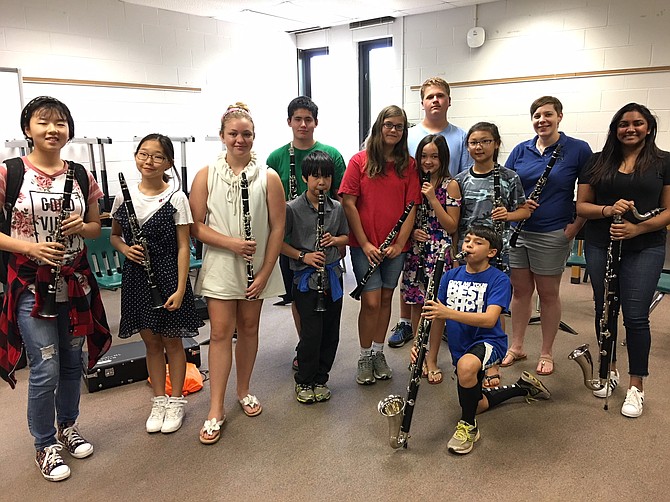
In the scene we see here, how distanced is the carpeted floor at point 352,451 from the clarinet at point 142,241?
2.07ft

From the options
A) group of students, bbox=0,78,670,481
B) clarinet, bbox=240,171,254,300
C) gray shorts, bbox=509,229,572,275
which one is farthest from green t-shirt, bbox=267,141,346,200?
gray shorts, bbox=509,229,572,275

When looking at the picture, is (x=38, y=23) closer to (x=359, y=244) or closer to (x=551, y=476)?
(x=359, y=244)

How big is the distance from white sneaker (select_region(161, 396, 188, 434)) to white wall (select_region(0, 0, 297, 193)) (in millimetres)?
3293

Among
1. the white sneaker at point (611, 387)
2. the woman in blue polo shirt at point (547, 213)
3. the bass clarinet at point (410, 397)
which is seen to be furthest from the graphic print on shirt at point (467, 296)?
the white sneaker at point (611, 387)

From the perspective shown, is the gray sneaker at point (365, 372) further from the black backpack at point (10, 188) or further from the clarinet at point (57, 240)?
the black backpack at point (10, 188)

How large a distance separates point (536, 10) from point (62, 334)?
4.75m

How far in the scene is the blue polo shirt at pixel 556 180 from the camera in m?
2.65

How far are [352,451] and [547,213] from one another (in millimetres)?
1484

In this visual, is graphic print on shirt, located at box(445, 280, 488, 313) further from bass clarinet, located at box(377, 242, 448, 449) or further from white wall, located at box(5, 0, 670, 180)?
white wall, located at box(5, 0, 670, 180)

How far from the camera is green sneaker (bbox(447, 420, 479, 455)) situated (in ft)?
7.09

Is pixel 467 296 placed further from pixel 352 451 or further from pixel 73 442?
pixel 73 442

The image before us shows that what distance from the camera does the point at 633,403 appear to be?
243cm

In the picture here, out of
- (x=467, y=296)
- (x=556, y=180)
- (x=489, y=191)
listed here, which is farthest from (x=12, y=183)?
(x=556, y=180)

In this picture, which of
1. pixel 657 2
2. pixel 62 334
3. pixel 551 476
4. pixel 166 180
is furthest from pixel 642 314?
pixel 657 2
